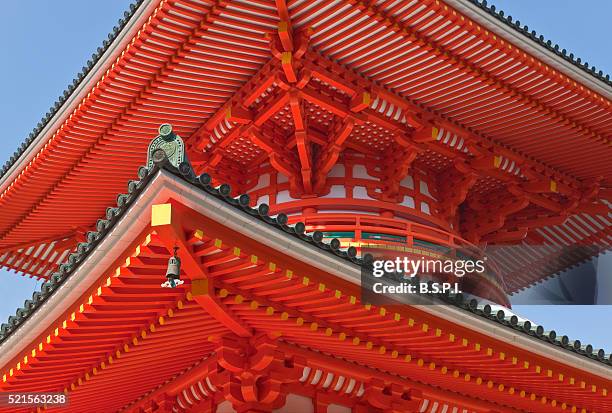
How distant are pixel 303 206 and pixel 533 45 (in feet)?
13.9

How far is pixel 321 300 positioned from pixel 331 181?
17.3ft

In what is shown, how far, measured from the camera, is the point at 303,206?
13906 millimetres

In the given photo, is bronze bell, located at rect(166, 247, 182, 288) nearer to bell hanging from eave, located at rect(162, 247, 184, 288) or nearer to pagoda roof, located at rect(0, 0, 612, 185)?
bell hanging from eave, located at rect(162, 247, 184, 288)

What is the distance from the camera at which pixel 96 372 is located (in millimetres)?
10508

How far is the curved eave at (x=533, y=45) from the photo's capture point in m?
12.3

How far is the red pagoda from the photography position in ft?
29.0

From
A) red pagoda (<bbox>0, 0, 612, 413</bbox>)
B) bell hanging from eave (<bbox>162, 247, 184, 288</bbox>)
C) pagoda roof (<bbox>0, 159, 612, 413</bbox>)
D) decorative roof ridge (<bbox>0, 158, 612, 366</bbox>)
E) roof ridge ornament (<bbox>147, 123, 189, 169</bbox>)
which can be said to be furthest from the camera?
red pagoda (<bbox>0, 0, 612, 413</bbox>)

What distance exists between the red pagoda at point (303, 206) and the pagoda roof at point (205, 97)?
0.12 ft

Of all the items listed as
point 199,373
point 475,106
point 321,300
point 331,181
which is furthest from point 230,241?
point 475,106

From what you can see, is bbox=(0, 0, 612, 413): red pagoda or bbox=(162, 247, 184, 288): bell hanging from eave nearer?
bbox=(162, 247, 184, 288): bell hanging from eave

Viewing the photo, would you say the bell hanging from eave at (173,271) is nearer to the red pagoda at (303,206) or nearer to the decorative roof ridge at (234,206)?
the red pagoda at (303,206)

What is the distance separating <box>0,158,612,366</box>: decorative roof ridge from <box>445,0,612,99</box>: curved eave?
448 centimetres

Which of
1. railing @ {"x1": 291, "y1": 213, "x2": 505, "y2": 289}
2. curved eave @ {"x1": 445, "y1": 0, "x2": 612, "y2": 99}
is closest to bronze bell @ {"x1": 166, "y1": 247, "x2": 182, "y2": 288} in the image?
railing @ {"x1": 291, "y1": 213, "x2": 505, "y2": 289}

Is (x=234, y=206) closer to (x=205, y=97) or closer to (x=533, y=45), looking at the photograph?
(x=205, y=97)
